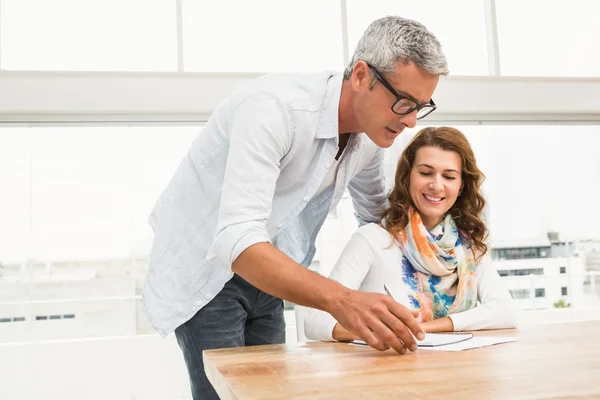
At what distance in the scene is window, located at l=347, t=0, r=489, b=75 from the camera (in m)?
5.33

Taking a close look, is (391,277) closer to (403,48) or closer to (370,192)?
(370,192)

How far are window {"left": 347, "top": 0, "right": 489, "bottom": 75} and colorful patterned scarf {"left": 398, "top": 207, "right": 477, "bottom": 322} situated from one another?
3808mm

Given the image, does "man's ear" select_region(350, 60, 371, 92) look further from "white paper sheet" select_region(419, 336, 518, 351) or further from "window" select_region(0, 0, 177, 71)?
"window" select_region(0, 0, 177, 71)

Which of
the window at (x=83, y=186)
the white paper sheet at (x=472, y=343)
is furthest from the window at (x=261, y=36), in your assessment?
the white paper sheet at (x=472, y=343)

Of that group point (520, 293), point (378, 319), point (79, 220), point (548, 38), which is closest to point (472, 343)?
point (378, 319)

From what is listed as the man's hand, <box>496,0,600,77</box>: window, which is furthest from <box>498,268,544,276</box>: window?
the man's hand

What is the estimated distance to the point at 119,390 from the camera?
4719 millimetres

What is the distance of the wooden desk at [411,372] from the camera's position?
0.79 metres

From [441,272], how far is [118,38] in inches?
151

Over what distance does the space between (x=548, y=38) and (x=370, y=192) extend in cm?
434

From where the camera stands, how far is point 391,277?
1.66m

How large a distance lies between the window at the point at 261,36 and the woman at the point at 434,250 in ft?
10.7

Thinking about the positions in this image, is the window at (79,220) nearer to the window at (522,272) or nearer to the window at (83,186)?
the window at (83,186)

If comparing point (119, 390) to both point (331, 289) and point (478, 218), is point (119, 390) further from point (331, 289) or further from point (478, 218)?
point (331, 289)
